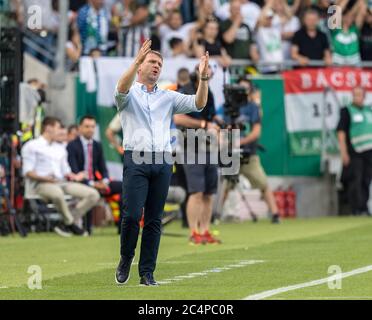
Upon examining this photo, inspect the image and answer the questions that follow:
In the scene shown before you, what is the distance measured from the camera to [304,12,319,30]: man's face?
27.6 metres

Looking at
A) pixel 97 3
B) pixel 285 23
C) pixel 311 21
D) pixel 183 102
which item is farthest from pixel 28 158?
pixel 183 102

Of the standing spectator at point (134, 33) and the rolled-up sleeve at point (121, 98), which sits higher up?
the standing spectator at point (134, 33)

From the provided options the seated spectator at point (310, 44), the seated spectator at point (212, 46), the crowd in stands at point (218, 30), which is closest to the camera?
the seated spectator at point (212, 46)

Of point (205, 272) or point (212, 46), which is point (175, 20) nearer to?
point (212, 46)

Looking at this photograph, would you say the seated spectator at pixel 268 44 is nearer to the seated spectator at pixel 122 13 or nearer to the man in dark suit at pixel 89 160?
the seated spectator at pixel 122 13

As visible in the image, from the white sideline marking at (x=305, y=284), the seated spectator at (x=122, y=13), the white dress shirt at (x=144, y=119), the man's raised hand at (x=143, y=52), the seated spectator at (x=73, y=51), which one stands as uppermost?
the seated spectator at (x=122, y=13)

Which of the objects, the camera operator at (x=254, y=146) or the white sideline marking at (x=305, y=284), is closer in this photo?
the white sideline marking at (x=305, y=284)

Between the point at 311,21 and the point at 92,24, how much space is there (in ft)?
14.6

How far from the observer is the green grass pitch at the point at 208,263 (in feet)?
39.3

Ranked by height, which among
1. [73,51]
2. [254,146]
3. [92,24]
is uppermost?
[92,24]

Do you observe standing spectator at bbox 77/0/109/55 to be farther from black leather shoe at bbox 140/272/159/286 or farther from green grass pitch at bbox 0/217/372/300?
black leather shoe at bbox 140/272/159/286

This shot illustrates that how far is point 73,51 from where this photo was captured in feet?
86.0

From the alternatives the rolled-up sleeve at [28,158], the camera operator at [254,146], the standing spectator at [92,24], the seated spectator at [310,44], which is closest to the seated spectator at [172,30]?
the standing spectator at [92,24]

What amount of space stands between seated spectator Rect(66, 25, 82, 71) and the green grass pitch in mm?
3989
